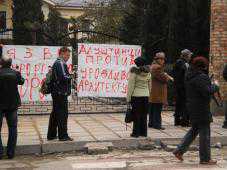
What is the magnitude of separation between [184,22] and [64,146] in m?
7.42

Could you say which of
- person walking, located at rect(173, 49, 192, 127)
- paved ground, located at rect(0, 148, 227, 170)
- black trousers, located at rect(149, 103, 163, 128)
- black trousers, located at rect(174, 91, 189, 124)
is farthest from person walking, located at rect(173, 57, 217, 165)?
black trousers, located at rect(174, 91, 189, 124)

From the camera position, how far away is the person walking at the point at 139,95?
11.9 m

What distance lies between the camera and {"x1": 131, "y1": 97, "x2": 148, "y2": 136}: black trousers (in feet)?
39.1

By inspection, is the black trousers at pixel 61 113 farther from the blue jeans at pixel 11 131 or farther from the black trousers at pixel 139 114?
the black trousers at pixel 139 114

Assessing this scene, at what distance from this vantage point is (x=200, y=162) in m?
9.59

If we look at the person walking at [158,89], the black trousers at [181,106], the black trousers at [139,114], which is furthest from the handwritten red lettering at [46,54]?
the black trousers at [139,114]

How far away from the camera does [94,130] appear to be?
13.1 m

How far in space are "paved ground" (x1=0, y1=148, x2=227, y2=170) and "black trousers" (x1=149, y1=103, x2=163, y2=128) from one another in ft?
6.60

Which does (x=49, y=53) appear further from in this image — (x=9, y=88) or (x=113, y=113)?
(x=9, y=88)

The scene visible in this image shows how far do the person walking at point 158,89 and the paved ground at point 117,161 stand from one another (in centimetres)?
204

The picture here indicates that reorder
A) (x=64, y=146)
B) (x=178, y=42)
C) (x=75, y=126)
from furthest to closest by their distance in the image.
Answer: (x=178, y=42)
(x=75, y=126)
(x=64, y=146)

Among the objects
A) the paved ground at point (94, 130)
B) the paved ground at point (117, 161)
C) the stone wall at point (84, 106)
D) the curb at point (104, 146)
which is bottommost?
the paved ground at point (117, 161)

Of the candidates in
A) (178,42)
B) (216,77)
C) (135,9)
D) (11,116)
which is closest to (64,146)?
(11,116)

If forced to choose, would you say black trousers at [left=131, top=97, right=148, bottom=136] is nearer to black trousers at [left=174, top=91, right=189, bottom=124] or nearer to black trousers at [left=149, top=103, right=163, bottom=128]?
black trousers at [left=149, top=103, right=163, bottom=128]
